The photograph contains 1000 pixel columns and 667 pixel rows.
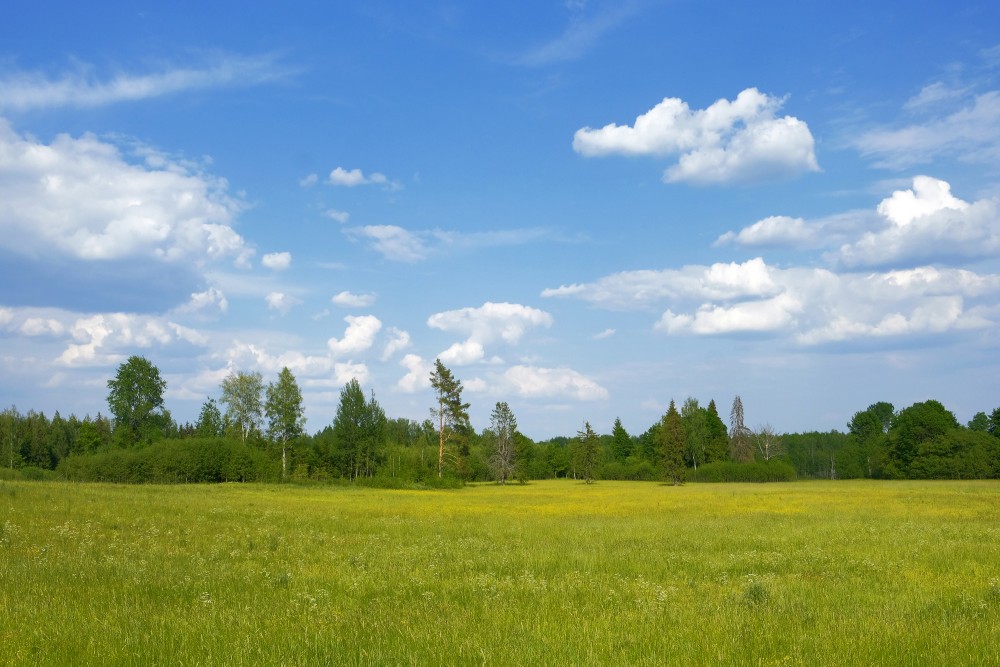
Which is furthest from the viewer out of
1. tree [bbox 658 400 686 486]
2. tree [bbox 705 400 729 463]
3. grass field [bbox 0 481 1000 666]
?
tree [bbox 705 400 729 463]

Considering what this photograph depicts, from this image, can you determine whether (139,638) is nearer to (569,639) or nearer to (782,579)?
(569,639)

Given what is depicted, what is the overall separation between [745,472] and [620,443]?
156ft

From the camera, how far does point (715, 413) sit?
458 ft

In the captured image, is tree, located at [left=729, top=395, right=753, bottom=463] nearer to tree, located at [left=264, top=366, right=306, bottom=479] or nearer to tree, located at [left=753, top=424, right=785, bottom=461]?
A: tree, located at [left=753, top=424, right=785, bottom=461]

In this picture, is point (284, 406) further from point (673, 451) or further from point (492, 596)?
point (492, 596)

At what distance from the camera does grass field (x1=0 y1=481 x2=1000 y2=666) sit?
28.2ft

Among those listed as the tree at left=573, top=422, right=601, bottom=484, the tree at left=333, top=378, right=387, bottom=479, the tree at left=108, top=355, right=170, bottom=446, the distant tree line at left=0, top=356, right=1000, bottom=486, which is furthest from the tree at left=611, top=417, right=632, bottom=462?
the tree at left=108, top=355, right=170, bottom=446

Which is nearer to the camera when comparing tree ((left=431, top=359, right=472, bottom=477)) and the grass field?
the grass field

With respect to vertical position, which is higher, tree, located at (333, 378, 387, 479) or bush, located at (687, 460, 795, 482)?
tree, located at (333, 378, 387, 479)

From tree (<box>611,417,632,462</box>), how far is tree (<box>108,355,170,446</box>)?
102 metres

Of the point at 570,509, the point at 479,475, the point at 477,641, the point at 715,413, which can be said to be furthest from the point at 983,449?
the point at 477,641

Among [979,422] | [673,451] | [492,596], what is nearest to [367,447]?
[673,451]

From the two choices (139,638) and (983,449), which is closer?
(139,638)

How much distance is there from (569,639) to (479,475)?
4851 inches
